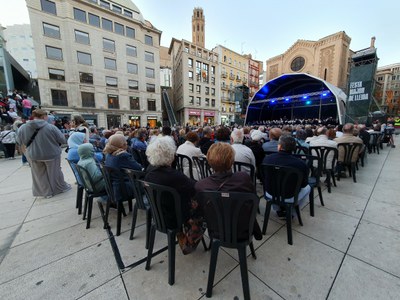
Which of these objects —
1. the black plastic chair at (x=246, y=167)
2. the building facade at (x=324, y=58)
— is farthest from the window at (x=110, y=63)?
the building facade at (x=324, y=58)

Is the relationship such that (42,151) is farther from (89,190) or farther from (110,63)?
(110,63)

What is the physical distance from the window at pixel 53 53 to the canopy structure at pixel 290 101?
22.7m

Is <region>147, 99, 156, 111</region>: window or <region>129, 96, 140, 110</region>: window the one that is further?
<region>147, 99, 156, 111</region>: window

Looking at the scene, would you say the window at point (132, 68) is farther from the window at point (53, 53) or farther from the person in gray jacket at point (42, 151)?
the person in gray jacket at point (42, 151)

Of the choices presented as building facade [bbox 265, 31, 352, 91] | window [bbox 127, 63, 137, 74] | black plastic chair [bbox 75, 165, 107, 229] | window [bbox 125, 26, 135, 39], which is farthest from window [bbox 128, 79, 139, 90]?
building facade [bbox 265, 31, 352, 91]

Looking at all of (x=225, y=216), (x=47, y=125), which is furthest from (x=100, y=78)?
(x=225, y=216)

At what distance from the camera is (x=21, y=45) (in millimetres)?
32562

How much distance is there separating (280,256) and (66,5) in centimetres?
2847

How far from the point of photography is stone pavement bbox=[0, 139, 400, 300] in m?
1.47

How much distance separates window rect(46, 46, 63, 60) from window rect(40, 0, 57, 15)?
369 cm

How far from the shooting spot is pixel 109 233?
7.64 ft

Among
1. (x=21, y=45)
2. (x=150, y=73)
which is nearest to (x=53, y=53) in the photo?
(x=150, y=73)

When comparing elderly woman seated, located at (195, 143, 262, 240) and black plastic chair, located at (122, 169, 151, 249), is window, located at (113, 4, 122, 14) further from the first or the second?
elderly woman seated, located at (195, 143, 262, 240)

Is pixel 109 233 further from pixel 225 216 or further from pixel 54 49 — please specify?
pixel 54 49
